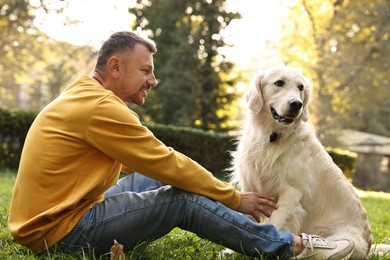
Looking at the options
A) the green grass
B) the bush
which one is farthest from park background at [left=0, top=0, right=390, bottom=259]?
the green grass

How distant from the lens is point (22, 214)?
7.88 feet

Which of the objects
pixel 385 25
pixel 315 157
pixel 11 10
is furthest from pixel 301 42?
pixel 315 157

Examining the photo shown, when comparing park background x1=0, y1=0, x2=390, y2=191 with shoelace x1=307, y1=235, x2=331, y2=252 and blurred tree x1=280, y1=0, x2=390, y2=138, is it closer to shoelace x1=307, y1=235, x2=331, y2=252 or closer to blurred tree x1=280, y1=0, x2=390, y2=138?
blurred tree x1=280, y1=0, x2=390, y2=138

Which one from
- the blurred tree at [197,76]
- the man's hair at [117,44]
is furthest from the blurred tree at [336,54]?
the man's hair at [117,44]

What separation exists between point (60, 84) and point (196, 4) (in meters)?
8.18

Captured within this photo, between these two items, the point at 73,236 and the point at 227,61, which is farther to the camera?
the point at 227,61

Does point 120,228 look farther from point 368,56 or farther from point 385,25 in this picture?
point 368,56

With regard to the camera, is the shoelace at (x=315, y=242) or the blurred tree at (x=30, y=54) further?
the blurred tree at (x=30, y=54)

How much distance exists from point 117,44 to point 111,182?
0.86m

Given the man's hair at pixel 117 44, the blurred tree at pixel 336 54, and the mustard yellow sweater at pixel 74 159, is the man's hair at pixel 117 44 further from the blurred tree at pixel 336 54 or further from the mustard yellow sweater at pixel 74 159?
the blurred tree at pixel 336 54

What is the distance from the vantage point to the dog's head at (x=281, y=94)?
10.9 ft

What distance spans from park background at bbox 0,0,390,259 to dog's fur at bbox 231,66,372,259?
7504mm

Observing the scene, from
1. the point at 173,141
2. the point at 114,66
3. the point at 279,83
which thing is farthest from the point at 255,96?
the point at 173,141

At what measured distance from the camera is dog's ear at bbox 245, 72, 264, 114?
3553mm
